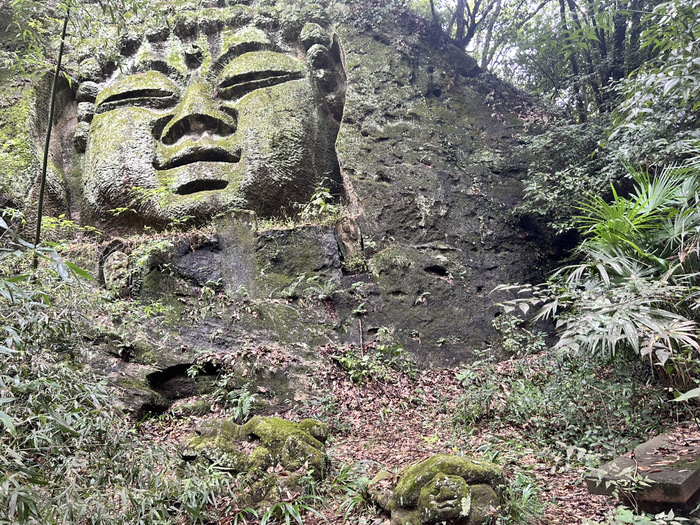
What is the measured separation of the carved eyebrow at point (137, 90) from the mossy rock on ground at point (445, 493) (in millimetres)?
8187

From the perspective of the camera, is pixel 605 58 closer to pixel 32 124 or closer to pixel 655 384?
pixel 655 384

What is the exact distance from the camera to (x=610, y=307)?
125 inches

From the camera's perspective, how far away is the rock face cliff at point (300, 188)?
20.0 ft

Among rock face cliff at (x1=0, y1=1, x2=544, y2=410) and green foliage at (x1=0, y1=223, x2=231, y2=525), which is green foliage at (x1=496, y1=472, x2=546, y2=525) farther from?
rock face cliff at (x1=0, y1=1, x2=544, y2=410)

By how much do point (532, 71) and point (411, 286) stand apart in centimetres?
647

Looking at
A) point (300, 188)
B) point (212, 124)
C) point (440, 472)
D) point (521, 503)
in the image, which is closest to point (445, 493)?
point (440, 472)

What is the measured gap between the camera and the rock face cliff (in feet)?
20.0

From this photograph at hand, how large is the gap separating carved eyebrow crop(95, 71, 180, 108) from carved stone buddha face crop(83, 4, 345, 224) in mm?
19

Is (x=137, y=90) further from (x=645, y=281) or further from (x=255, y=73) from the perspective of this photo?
(x=645, y=281)

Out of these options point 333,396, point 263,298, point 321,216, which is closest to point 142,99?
point 321,216

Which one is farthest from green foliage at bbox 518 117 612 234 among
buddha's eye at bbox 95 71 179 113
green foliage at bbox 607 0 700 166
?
buddha's eye at bbox 95 71 179 113

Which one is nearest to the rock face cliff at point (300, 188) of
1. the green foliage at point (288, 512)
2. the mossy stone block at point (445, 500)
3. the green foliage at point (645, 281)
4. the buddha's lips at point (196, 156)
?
the buddha's lips at point (196, 156)

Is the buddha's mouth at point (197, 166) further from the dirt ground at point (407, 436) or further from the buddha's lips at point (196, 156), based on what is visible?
the dirt ground at point (407, 436)

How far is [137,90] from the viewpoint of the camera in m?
8.41
